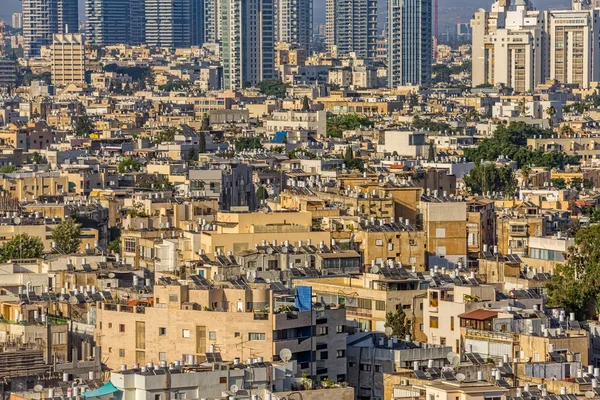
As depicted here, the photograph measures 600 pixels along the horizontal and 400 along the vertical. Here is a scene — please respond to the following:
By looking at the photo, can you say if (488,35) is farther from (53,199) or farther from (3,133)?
(53,199)

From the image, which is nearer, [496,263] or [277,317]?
[277,317]

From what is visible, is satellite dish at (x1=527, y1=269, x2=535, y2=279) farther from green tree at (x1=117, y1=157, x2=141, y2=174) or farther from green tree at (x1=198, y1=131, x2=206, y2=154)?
green tree at (x1=198, y1=131, x2=206, y2=154)

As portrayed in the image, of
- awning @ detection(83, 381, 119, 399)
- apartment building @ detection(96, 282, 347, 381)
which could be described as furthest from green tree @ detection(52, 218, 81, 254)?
awning @ detection(83, 381, 119, 399)

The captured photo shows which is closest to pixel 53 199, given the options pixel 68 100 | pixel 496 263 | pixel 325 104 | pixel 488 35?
pixel 496 263

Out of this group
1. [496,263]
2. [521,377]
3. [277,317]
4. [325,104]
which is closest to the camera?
[521,377]

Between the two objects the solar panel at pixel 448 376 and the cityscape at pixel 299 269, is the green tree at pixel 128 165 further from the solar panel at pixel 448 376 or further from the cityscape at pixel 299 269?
the solar panel at pixel 448 376

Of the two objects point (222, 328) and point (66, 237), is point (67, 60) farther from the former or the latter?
point (222, 328)

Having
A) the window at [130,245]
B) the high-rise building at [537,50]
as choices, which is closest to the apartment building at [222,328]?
the window at [130,245]
